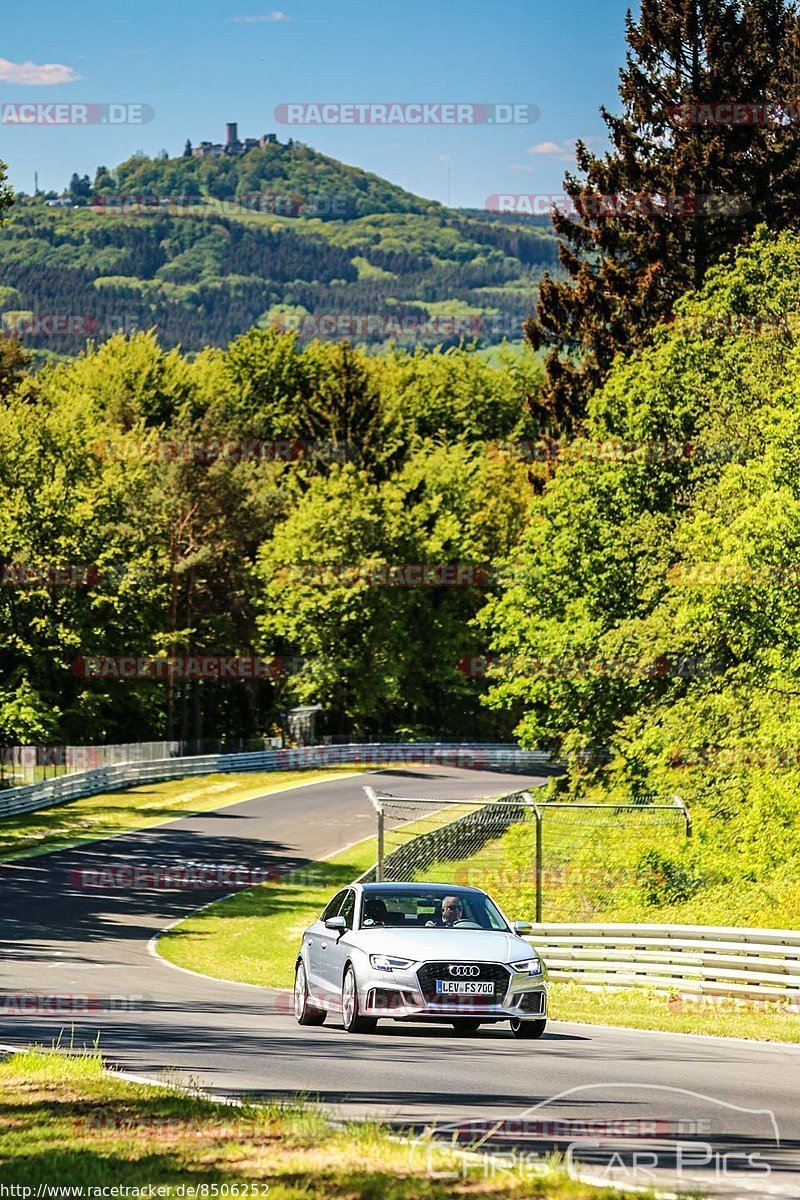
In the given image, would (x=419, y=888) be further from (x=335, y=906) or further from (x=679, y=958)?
(x=679, y=958)

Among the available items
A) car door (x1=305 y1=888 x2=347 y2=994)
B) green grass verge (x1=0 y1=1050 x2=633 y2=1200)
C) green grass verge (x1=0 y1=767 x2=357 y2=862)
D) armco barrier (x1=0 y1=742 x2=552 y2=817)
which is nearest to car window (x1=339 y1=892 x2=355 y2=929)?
car door (x1=305 y1=888 x2=347 y2=994)

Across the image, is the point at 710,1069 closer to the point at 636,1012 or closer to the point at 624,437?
the point at 636,1012

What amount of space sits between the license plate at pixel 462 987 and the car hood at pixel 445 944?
196 mm

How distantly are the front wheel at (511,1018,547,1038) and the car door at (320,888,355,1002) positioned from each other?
1768 millimetres

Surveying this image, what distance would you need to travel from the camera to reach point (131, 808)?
2276 inches

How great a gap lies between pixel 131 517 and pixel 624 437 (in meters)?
39.6

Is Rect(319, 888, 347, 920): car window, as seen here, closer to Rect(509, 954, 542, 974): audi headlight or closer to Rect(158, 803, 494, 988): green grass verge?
Rect(509, 954, 542, 974): audi headlight

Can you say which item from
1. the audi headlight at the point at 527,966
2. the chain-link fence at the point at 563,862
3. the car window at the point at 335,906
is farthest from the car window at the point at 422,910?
the chain-link fence at the point at 563,862

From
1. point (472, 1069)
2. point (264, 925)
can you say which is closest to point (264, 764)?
point (264, 925)

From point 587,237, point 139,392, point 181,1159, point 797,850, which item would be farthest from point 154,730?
point 181,1159

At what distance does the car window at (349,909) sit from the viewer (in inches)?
663

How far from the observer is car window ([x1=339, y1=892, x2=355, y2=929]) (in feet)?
55.3

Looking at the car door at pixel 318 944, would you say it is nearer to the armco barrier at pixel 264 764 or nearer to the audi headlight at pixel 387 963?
the audi headlight at pixel 387 963

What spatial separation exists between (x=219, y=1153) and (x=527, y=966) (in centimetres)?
744
